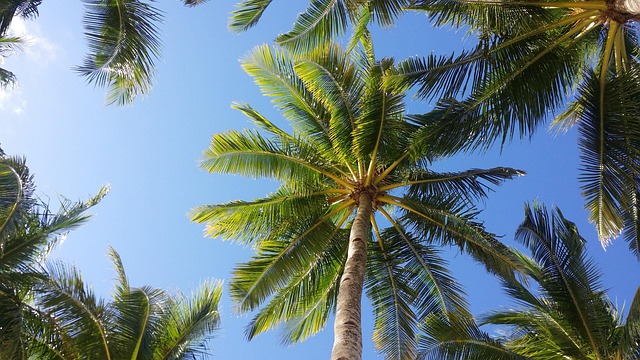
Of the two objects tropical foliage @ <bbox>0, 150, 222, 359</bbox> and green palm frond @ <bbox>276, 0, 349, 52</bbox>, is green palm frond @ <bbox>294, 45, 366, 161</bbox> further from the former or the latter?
tropical foliage @ <bbox>0, 150, 222, 359</bbox>

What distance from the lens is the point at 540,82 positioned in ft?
34.2

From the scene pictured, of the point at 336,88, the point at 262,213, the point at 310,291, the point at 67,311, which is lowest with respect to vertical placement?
the point at 67,311

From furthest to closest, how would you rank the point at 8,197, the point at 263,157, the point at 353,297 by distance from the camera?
the point at 263,157 → the point at 8,197 → the point at 353,297

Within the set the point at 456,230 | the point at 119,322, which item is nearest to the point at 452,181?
→ the point at 456,230

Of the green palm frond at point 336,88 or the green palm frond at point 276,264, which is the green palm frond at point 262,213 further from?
the green palm frond at point 336,88

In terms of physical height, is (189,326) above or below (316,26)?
below

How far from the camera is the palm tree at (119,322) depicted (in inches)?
Answer: 447

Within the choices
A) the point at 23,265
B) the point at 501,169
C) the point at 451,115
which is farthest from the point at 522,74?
the point at 23,265

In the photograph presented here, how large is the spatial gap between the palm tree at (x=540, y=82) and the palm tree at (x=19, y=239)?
6.14m

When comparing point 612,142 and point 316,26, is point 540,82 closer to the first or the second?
point 612,142

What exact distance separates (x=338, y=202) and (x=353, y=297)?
3.60 meters

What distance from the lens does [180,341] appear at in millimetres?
12250

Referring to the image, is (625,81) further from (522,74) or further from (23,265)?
(23,265)

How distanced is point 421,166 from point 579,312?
13.0 ft
